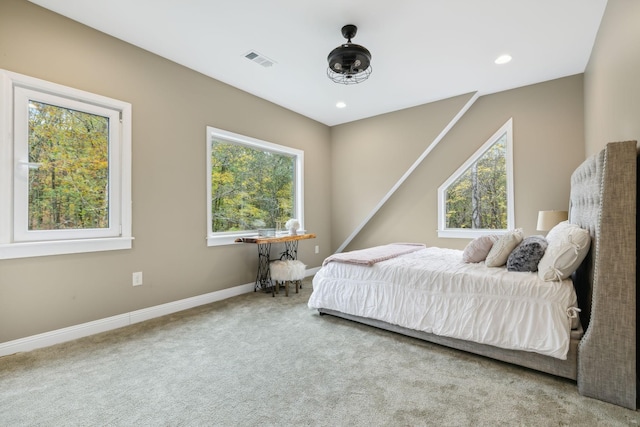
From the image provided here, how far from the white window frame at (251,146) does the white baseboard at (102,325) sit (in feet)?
2.16

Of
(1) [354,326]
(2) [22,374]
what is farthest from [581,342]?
(2) [22,374]

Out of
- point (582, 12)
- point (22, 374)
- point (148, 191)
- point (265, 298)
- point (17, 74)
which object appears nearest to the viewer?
point (22, 374)

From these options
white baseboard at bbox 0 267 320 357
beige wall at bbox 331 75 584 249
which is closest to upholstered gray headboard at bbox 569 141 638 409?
beige wall at bbox 331 75 584 249

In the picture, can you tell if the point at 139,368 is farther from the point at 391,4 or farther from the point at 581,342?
the point at 391,4

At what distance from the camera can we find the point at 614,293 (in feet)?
5.13

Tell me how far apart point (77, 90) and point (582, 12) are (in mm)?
4250

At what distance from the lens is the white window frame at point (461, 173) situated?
12.6ft

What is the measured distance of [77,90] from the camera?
2508 millimetres

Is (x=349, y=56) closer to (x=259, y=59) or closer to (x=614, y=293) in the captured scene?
(x=259, y=59)

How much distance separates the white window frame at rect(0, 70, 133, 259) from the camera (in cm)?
217

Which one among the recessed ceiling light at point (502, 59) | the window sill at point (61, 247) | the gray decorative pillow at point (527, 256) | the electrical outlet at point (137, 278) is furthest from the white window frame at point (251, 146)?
the gray decorative pillow at point (527, 256)

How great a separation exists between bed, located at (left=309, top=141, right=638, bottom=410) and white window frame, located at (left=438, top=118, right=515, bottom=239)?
46.8 inches

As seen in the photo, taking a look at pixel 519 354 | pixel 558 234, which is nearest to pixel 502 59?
pixel 558 234

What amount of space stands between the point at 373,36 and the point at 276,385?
2951 millimetres
